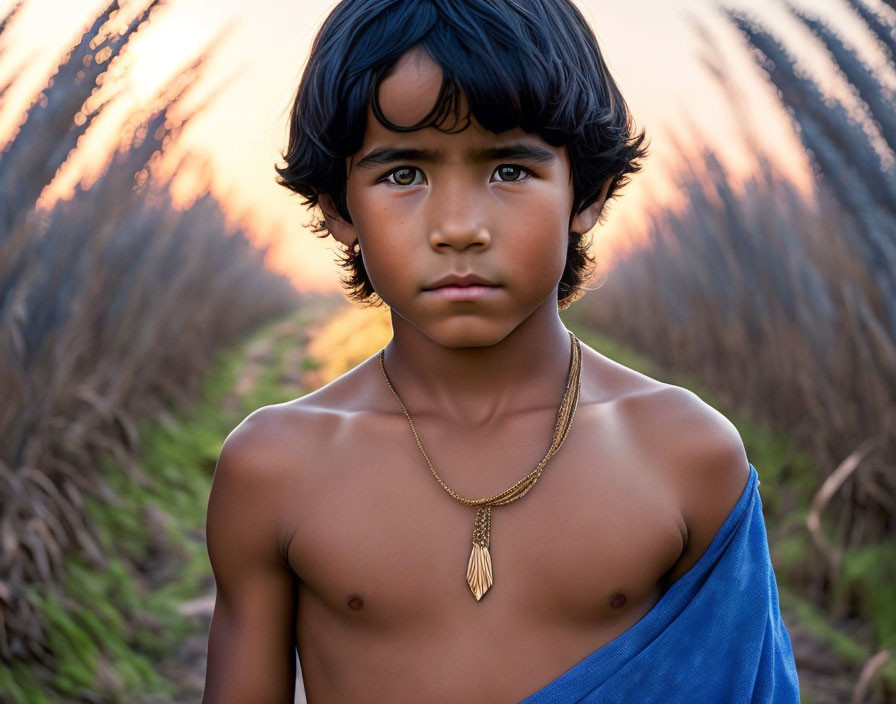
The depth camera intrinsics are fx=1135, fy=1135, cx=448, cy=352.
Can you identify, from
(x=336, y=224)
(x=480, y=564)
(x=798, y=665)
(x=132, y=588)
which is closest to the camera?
(x=480, y=564)

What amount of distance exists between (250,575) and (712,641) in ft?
2.11

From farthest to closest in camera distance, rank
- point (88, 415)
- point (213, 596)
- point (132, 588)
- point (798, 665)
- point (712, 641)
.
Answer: point (213, 596), point (88, 415), point (132, 588), point (798, 665), point (712, 641)

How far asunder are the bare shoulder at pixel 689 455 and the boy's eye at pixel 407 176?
43 centimetres

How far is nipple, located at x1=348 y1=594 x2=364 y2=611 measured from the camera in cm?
148

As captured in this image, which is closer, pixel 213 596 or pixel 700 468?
pixel 700 468

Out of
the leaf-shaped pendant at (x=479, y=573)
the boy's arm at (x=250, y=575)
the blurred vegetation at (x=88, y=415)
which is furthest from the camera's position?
the blurred vegetation at (x=88, y=415)

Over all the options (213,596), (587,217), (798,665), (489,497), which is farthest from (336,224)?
(213,596)

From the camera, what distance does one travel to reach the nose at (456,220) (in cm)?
134

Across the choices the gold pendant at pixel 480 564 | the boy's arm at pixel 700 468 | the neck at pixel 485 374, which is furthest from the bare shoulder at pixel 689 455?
the gold pendant at pixel 480 564

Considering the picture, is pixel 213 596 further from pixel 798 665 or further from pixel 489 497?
pixel 489 497

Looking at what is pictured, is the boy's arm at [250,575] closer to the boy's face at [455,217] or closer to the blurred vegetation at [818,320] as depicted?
the boy's face at [455,217]

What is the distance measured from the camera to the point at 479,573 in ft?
4.75

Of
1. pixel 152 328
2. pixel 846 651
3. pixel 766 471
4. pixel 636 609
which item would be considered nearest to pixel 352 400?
pixel 636 609

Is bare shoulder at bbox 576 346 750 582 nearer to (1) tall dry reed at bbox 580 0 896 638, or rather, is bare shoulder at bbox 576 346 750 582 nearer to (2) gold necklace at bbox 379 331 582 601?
(2) gold necklace at bbox 379 331 582 601
